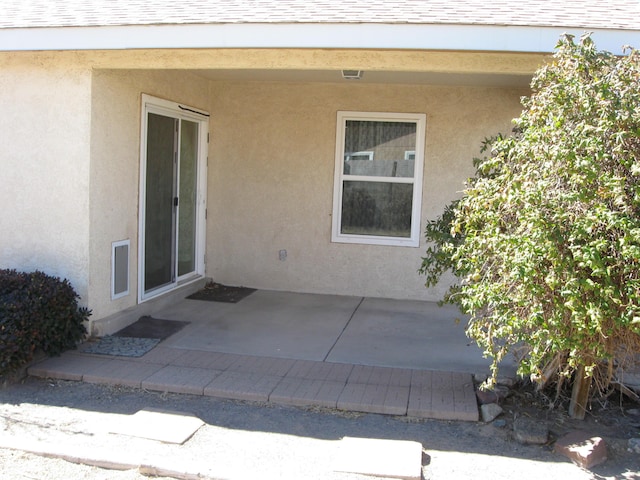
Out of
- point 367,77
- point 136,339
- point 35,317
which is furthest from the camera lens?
point 367,77

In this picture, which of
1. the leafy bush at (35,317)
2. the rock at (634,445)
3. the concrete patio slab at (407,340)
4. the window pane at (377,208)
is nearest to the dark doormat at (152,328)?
the leafy bush at (35,317)

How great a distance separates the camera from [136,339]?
252 inches

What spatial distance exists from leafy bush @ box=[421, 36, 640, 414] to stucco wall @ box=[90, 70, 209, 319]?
147 inches

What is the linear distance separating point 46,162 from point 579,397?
5.22 meters

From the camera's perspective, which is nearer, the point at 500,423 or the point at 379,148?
the point at 500,423

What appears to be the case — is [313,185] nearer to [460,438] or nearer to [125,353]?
[125,353]

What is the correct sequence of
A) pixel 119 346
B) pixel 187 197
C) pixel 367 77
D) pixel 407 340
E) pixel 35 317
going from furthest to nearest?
1. pixel 187 197
2. pixel 367 77
3. pixel 407 340
4. pixel 119 346
5. pixel 35 317

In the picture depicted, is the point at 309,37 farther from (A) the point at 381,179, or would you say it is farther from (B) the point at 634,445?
(B) the point at 634,445

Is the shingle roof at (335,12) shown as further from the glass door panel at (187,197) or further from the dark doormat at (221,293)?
the dark doormat at (221,293)

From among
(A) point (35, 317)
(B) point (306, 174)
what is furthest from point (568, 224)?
(B) point (306, 174)

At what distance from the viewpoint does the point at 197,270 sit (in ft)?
29.3

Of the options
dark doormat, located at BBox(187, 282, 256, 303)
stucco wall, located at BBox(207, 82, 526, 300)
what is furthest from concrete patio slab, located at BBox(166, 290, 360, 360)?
stucco wall, located at BBox(207, 82, 526, 300)

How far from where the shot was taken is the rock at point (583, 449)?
4.11 metres

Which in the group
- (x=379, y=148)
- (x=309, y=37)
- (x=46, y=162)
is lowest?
(x=46, y=162)
